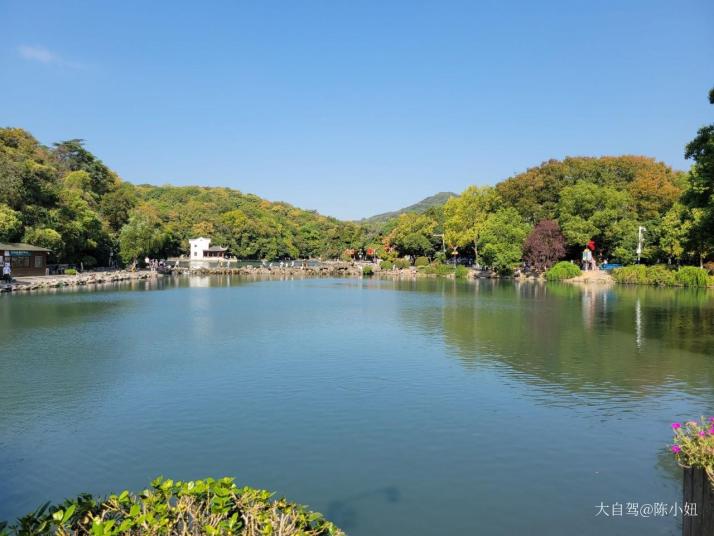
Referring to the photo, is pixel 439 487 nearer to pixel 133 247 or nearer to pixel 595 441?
pixel 595 441

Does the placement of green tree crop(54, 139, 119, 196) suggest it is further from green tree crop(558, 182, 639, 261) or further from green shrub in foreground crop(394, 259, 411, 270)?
green tree crop(558, 182, 639, 261)

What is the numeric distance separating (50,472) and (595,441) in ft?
Answer: 27.0

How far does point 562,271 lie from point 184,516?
51.0 meters

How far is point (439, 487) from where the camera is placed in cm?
744

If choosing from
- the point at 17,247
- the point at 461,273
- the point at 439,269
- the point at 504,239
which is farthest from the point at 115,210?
the point at 504,239

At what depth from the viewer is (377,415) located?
10617mm

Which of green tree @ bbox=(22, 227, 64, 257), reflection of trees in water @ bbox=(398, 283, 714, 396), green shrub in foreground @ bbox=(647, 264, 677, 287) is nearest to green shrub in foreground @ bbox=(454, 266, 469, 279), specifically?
green shrub in foreground @ bbox=(647, 264, 677, 287)

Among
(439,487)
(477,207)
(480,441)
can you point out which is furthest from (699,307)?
(477,207)

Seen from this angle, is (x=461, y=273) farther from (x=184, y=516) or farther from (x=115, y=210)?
(x=184, y=516)

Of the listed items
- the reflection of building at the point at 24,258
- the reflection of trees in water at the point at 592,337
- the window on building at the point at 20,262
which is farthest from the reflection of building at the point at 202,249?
the reflection of trees in water at the point at 592,337

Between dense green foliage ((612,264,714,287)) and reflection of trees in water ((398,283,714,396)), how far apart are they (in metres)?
6.81

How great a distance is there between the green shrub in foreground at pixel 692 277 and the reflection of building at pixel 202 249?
61.7m

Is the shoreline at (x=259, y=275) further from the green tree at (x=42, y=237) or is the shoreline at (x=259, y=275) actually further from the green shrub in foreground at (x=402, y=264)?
the green tree at (x=42, y=237)

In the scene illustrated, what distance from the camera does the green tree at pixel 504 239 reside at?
54250mm
